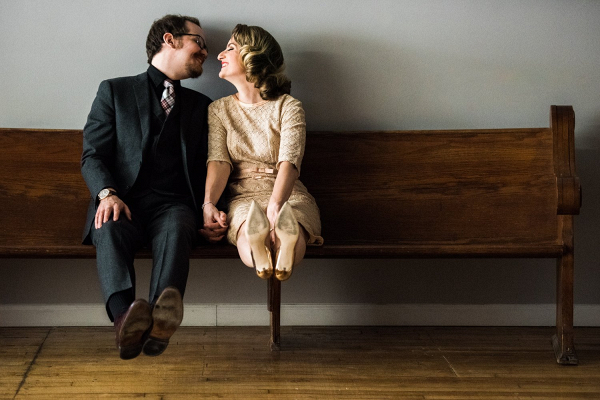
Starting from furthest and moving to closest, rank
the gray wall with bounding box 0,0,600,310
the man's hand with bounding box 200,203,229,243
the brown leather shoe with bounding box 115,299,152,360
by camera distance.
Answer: the gray wall with bounding box 0,0,600,310 < the man's hand with bounding box 200,203,229,243 < the brown leather shoe with bounding box 115,299,152,360

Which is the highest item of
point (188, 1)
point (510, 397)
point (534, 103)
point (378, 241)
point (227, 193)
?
point (188, 1)

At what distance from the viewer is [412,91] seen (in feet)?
9.68

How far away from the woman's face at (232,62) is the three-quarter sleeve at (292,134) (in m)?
0.23

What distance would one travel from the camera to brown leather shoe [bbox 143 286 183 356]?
1972 millimetres

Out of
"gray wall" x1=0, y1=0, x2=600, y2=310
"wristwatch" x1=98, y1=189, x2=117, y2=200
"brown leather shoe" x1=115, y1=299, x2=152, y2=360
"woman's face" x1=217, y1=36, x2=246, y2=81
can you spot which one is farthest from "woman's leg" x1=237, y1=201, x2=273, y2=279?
"gray wall" x1=0, y1=0, x2=600, y2=310

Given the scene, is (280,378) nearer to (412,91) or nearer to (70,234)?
(70,234)

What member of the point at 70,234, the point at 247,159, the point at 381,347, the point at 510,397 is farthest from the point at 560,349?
the point at 70,234

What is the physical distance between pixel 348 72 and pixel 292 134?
0.59m

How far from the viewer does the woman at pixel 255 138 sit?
2441 mm

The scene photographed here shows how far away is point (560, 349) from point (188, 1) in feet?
7.02

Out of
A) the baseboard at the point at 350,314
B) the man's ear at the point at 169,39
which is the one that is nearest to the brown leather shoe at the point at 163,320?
the baseboard at the point at 350,314

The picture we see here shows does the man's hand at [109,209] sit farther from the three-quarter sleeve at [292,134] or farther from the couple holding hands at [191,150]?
the three-quarter sleeve at [292,134]

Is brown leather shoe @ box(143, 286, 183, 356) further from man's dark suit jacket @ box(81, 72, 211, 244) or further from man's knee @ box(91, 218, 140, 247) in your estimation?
man's dark suit jacket @ box(81, 72, 211, 244)

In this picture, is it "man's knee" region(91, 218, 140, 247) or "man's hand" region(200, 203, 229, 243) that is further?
"man's hand" region(200, 203, 229, 243)
